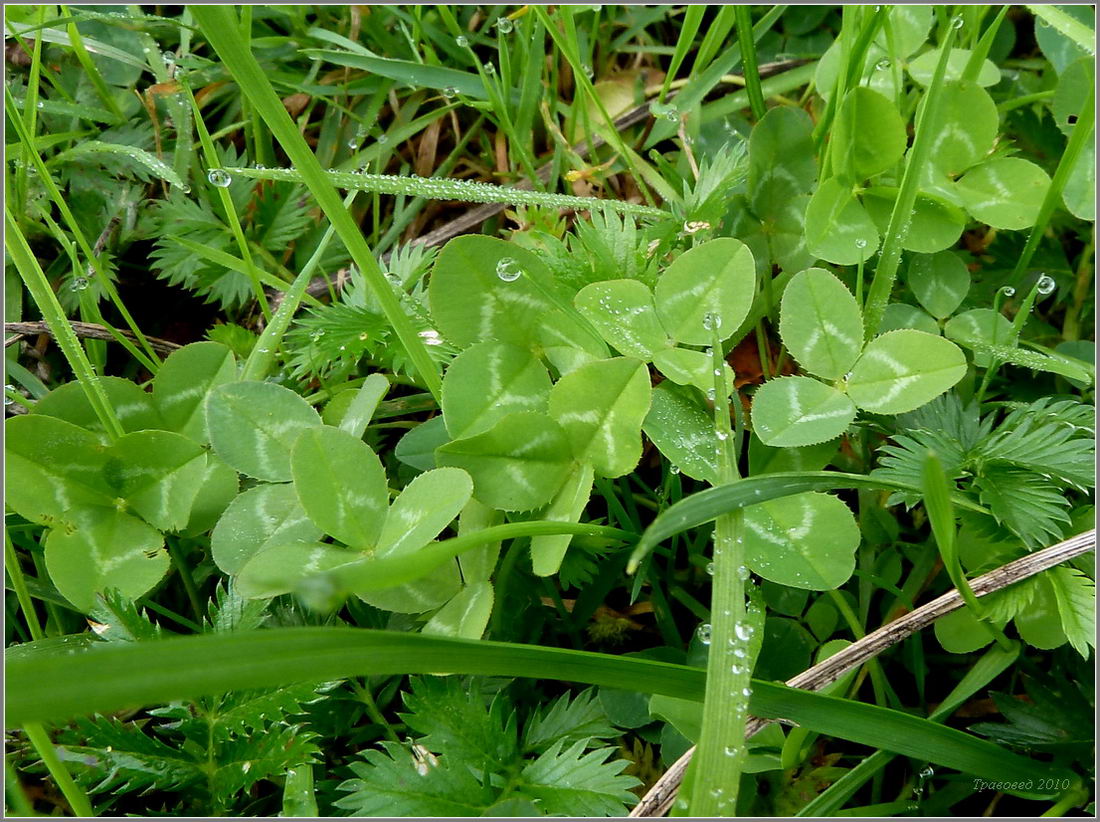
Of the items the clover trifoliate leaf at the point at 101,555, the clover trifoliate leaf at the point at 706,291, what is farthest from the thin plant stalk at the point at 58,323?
the clover trifoliate leaf at the point at 706,291

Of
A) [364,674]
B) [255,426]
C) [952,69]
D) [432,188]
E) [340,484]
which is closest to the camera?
[364,674]

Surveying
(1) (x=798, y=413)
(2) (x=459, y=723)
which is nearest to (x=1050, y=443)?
(1) (x=798, y=413)

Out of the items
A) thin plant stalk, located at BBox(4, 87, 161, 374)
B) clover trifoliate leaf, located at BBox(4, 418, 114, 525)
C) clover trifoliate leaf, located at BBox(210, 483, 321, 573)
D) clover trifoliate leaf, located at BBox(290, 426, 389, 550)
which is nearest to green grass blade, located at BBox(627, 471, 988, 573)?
clover trifoliate leaf, located at BBox(290, 426, 389, 550)

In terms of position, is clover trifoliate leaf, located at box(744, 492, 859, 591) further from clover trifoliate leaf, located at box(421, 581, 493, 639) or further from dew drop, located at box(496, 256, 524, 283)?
dew drop, located at box(496, 256, 524, 283)

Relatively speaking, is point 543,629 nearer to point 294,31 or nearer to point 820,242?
point 820,242

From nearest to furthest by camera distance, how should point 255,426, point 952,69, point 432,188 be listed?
point 255,426 → point 432,188 → point 952,69

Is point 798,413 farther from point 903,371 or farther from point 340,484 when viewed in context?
point 340,484

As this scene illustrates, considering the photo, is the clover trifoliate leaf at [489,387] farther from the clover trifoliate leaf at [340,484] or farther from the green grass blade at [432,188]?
the green grass blade at [432,188]
